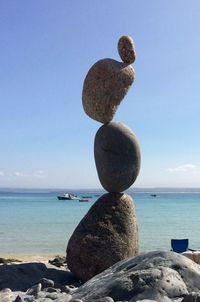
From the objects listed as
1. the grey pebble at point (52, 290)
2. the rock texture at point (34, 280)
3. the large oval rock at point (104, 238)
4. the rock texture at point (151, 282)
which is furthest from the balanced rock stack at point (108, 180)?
the rock texture at point (151, 282)

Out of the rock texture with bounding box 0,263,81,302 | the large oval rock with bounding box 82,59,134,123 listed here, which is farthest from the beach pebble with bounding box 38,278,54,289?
the large oval rock with bounding box 82,59,134,123

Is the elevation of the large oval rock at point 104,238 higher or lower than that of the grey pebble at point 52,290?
higher

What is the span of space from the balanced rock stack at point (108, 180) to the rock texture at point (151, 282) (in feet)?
10.3

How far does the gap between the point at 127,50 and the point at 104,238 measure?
374cm

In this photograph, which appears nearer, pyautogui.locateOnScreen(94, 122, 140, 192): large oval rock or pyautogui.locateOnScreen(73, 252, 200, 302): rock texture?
pyautogui.locateOnScreen(73, 252, 200, 302): rock texture

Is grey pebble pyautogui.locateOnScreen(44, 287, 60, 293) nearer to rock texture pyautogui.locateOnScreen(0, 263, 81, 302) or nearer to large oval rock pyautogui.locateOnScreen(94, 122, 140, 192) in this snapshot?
rock texture pyautogui.locateOnScreen(0, 263, 81, 302)

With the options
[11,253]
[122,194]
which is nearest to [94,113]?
[122,194]

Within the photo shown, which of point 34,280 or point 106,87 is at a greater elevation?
point 106,87

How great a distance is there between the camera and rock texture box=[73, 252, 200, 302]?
16.4 feet

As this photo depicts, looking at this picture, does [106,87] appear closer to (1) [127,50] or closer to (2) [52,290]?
(1) [127,50]

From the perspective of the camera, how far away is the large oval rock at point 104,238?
8891mm

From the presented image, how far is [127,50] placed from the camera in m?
10.2

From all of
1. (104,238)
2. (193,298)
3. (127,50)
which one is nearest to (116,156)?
(104,238)

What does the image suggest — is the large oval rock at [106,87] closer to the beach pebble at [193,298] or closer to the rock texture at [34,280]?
the rock texture at [34,280]
